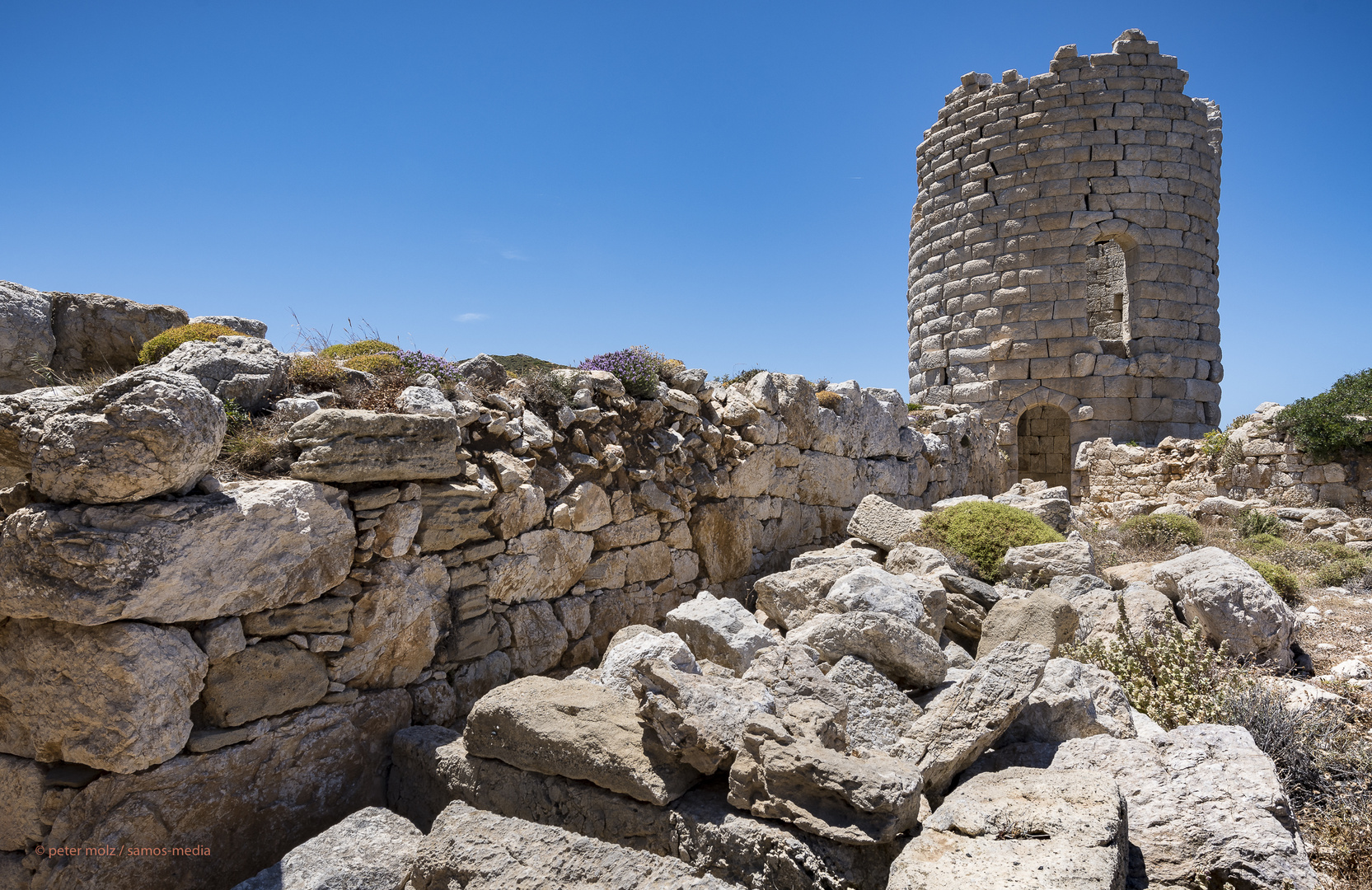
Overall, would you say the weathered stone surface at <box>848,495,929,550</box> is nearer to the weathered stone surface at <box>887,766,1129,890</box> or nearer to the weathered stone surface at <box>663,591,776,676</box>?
the weathered stone surface at <box>663,591,776,676</box>

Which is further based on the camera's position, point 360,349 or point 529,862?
point 360,349

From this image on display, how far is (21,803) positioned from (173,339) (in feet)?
10.2

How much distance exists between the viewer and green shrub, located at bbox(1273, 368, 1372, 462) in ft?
38.3

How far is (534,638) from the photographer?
528 cm

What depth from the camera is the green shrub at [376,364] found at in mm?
5420

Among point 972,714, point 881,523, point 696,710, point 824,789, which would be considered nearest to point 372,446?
point 696,710

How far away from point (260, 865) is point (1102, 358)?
15.4 meters

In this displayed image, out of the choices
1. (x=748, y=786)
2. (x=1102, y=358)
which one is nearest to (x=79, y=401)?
(x=748, y=786)

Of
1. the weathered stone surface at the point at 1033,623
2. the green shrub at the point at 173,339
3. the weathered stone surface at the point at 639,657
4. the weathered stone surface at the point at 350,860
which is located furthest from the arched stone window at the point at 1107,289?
the weathered stone surface at the point at 350,860

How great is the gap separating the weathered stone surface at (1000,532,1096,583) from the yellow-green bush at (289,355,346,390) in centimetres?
582

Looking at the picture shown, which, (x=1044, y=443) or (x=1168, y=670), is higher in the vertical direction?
(x=1044, y=443)

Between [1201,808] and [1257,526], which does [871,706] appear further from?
[1257,526]

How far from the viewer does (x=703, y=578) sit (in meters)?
7.10

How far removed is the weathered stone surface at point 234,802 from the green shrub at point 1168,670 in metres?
4.43
